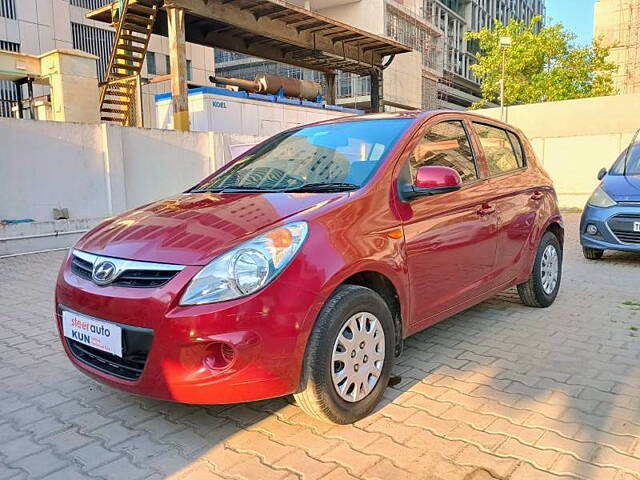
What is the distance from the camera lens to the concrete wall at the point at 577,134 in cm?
1433

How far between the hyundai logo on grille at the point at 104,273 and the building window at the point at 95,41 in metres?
22.5

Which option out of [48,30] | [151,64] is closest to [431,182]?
[48,30]

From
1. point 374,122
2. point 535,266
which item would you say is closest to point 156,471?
point 374,122

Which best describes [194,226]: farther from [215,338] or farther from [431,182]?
[431,182]

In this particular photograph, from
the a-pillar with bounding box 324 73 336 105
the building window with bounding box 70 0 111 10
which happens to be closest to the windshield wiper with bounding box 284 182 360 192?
the a-pillar with bounding box 324 73 336 105

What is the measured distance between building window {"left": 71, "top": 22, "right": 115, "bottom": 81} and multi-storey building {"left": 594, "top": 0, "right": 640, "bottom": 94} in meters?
30.1

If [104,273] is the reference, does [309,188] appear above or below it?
above

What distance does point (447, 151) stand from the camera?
11.9 feet

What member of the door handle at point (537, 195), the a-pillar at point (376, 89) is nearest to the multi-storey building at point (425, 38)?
the a-pillar at point (376, 89)

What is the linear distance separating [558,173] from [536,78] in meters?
17.8

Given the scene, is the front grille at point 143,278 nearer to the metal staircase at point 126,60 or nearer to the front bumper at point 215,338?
the front bumper at point 215,338

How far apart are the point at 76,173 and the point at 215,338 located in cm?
733

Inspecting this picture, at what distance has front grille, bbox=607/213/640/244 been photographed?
21.1ft

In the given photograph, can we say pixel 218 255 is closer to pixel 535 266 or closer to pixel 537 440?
pixel 537 440
